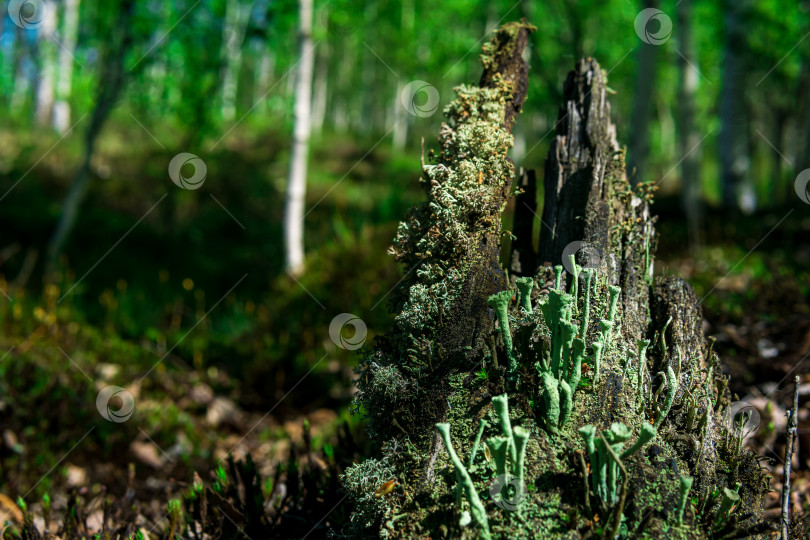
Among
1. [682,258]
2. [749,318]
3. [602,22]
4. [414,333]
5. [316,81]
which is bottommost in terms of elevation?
[414,333]

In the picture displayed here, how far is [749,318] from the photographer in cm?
358

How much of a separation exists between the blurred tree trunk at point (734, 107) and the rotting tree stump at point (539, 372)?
25.6 ft

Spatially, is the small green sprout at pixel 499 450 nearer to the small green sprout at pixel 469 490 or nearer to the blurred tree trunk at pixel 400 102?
the small green sprout at pixel 469 490

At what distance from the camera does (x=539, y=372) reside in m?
1.36

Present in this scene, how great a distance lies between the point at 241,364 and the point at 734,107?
8.57 meters

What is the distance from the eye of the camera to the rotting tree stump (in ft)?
3.98

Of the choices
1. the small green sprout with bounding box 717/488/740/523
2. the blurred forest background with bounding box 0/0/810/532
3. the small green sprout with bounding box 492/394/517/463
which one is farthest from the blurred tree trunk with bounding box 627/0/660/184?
the small green sprout with bounding box 492/394/517/463

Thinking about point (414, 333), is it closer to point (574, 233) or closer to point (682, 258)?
point (574, 233)

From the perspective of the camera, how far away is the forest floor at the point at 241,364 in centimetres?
266

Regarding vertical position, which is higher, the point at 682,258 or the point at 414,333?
the point at 682,258

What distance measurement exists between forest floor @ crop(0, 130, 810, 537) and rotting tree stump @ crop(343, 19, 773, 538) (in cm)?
38

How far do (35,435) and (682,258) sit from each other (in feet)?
20.1

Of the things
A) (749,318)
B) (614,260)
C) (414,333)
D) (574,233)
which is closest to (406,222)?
(414,333)

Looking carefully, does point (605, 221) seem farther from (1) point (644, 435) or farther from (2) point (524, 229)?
(1) point (644, 435)
